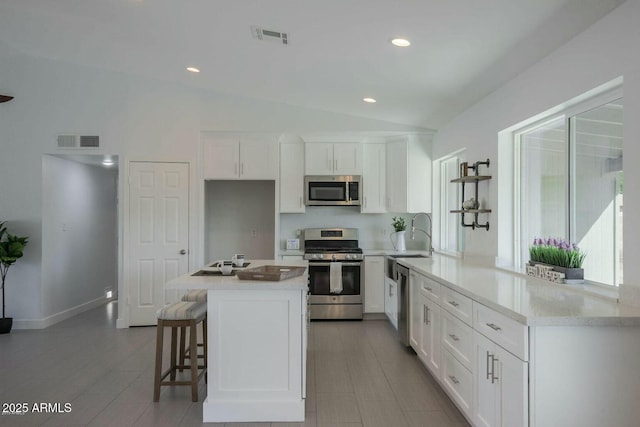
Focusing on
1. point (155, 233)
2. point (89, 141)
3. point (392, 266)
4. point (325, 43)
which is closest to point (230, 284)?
point (325, 43)

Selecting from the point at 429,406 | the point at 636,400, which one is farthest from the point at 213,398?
the point at 636,400

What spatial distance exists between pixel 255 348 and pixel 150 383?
1.19 m

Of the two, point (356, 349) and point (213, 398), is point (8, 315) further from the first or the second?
point (356, 349)

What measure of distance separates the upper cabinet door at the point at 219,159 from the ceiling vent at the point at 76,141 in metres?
1.31

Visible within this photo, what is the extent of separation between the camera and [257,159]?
17.3 ft

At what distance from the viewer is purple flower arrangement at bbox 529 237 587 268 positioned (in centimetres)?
248

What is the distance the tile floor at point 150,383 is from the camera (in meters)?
2.67

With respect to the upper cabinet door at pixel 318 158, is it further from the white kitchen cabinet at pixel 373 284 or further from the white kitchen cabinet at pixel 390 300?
the white kitchen cabinet at pixel 390 300

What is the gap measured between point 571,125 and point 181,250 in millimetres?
4288

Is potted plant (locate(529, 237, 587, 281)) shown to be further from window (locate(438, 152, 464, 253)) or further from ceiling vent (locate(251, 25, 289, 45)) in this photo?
ceiling vent (locate(251, 25, 289, 45))

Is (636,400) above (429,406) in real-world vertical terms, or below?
above

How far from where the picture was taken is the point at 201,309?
3.10 meters

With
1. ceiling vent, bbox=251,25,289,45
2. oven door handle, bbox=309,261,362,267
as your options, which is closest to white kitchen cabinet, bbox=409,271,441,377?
oven door handle, bbox=309,261,362,267

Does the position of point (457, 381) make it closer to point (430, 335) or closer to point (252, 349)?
point (430, 335)
